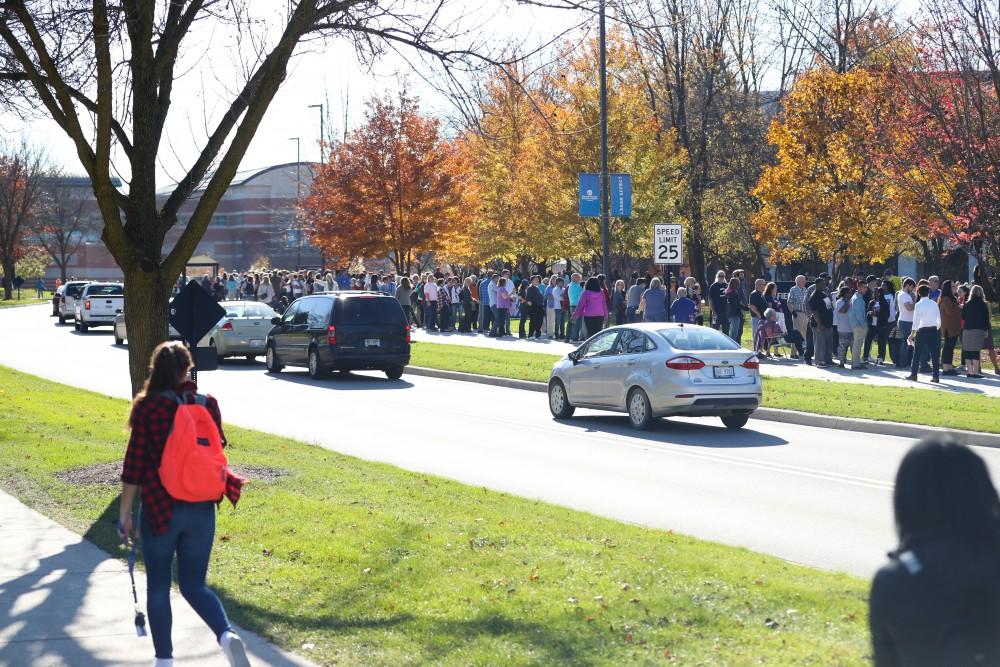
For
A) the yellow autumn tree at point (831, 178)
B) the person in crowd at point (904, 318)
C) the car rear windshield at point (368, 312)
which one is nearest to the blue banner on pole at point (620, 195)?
the car rear windshield at point (368, 312)

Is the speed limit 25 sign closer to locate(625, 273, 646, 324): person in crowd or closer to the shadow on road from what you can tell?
locate(625, 273, 646, 324): person in crowd

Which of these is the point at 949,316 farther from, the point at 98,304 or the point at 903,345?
the point at 98,304

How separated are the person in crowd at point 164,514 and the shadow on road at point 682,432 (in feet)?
35.1

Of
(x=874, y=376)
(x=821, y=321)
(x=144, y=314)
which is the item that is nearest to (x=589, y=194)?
(x=821, y=321)

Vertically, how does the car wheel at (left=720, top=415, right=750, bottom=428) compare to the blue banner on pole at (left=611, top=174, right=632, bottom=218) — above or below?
below

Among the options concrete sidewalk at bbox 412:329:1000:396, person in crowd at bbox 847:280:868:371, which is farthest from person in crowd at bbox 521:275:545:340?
person in crowd at bbox 847:280:868:371

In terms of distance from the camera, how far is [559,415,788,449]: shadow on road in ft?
54.3

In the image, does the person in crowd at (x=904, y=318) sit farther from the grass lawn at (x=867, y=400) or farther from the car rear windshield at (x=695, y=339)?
the car rear windshield at (x=695, y=339)

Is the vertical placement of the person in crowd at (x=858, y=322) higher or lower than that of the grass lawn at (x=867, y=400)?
higher

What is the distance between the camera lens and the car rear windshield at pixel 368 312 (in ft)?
87.7

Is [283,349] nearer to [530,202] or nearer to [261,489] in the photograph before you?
[261,489]

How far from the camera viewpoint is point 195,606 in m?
6.19

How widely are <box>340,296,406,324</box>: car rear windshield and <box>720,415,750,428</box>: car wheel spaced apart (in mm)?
10030

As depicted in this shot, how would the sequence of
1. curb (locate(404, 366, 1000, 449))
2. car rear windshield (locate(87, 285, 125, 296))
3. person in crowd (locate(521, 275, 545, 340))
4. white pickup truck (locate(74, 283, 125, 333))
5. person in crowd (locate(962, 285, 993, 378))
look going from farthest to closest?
1. car rear windshield (locate(87, 285, 125, 296))
2. white pickup truck (locate(74, 283, 125, 333))
3. person in crowd (locate(521, 275, 545, 340))
4. person in crowd (locate(962, 285, 993, 378))
5. curb (locate(404, 366, 1000, 449))
